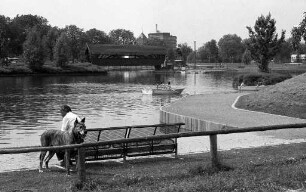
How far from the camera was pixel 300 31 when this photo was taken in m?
31.8

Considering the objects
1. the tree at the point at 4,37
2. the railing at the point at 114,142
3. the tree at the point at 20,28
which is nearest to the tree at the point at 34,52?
the tree at the point at 4,37

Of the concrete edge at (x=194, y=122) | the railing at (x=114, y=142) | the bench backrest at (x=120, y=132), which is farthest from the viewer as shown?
the concrete edge at (x=194, y=122)

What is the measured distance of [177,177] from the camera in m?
9.79

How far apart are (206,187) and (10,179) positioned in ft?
15.8

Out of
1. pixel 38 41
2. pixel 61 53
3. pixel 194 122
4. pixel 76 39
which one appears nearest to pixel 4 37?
pixel 38 41

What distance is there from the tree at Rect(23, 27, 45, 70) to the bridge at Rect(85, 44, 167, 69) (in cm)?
1665

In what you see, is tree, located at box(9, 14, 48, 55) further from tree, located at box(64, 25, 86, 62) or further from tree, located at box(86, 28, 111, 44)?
A: tree, located at box(86, 28, 111, 44)

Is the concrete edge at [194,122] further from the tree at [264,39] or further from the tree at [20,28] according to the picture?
the tree at [20,28]

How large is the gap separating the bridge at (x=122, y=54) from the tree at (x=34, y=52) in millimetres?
16649

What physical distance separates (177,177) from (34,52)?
120568mm

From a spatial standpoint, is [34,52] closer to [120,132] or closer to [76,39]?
[76,39]

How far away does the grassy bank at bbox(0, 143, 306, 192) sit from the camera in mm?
8906

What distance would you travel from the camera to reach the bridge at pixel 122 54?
141125mm

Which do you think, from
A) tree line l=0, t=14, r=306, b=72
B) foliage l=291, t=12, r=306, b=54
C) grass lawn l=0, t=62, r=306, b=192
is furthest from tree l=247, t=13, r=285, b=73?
grass lawn l=0, t=62, r=306, b=192
